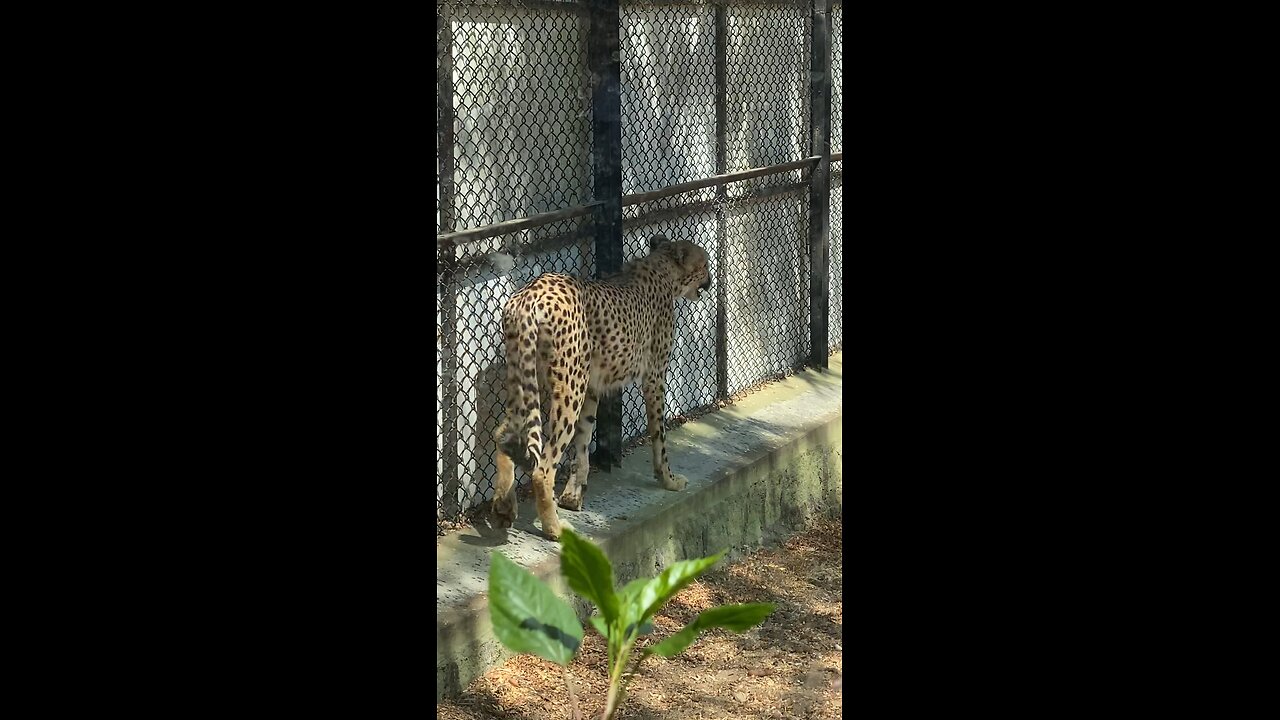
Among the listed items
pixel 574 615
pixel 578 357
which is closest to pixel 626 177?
pixel 578 357

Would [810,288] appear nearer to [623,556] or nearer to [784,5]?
[784,5]

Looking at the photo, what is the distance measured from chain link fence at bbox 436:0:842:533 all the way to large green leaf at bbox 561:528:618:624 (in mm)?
2543

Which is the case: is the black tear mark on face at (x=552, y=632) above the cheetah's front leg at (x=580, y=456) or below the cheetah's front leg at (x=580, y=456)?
above

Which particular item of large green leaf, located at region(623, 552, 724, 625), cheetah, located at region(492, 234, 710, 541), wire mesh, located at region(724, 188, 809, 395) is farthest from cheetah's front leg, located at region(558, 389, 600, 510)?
large green leaf, located at region(623, 552, 724, 625)

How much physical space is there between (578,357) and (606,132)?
951 millimetres

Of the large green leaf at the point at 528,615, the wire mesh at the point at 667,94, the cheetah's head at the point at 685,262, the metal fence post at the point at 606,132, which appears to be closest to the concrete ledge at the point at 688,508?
the metal fence post at the point at 606,132

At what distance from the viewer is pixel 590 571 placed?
268 cm

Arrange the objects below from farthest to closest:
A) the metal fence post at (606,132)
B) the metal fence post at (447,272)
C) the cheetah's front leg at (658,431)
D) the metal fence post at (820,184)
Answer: the metal fence post at (820,184)
the cheetah's front leg at (658,431)
the metal fence post at (606,132)
the metal fence post at (447,272)

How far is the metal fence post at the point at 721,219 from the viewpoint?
7.35 metres

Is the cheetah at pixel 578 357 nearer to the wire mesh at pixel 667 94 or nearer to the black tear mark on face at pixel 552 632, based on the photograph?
the wire mesh at pixel 667 94

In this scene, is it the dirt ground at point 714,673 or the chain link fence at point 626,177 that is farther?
the chain link fence at point 626,177

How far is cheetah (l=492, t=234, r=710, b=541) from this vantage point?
17.5 feet

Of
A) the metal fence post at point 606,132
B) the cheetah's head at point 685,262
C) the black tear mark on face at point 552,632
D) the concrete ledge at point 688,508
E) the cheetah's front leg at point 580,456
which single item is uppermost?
the metal fence post at point 606,132

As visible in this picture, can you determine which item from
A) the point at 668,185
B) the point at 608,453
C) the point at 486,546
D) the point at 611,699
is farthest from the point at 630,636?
the point at 668,185
